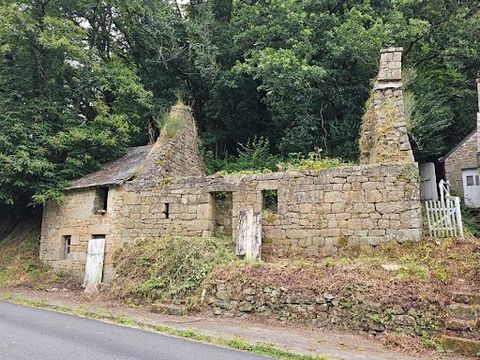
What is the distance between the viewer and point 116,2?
17109mm

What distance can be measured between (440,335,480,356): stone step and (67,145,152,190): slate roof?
29.9 feet

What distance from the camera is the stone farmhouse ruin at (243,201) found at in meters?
8.83

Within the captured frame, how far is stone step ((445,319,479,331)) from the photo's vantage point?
5.84 meters

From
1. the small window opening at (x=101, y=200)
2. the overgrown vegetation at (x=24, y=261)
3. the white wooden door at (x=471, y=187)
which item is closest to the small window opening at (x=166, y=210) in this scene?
the small window opening at (x=101, y=200)

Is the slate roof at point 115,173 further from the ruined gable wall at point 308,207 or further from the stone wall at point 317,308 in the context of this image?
the stone wall at point 317,308

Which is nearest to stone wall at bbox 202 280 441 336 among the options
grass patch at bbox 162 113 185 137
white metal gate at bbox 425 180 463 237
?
white metal gate at bbox 425 180 463 237

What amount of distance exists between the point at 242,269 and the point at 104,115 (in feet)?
28.9

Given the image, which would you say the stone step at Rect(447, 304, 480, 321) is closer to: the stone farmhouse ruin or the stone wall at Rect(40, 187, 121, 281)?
the stone farmhouse ruin

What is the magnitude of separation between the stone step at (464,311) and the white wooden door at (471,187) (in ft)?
44.4

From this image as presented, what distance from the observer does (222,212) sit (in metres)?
11.1

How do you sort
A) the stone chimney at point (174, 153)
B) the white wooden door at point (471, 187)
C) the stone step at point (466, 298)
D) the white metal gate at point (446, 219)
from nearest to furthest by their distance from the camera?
the stone step at point (466, 298) → the white metal gate at point (446, 219) → the stone chimney at point (174, 153) → the white wooden door at point (471, 187)

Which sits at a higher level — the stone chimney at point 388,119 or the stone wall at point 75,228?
the stone chimney at point 388,119

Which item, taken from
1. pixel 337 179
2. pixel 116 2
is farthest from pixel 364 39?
pixel 116 2

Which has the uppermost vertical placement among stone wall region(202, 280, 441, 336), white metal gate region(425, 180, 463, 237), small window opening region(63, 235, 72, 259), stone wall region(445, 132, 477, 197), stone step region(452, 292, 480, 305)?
stone wall region(445, 132, 477, 197)
